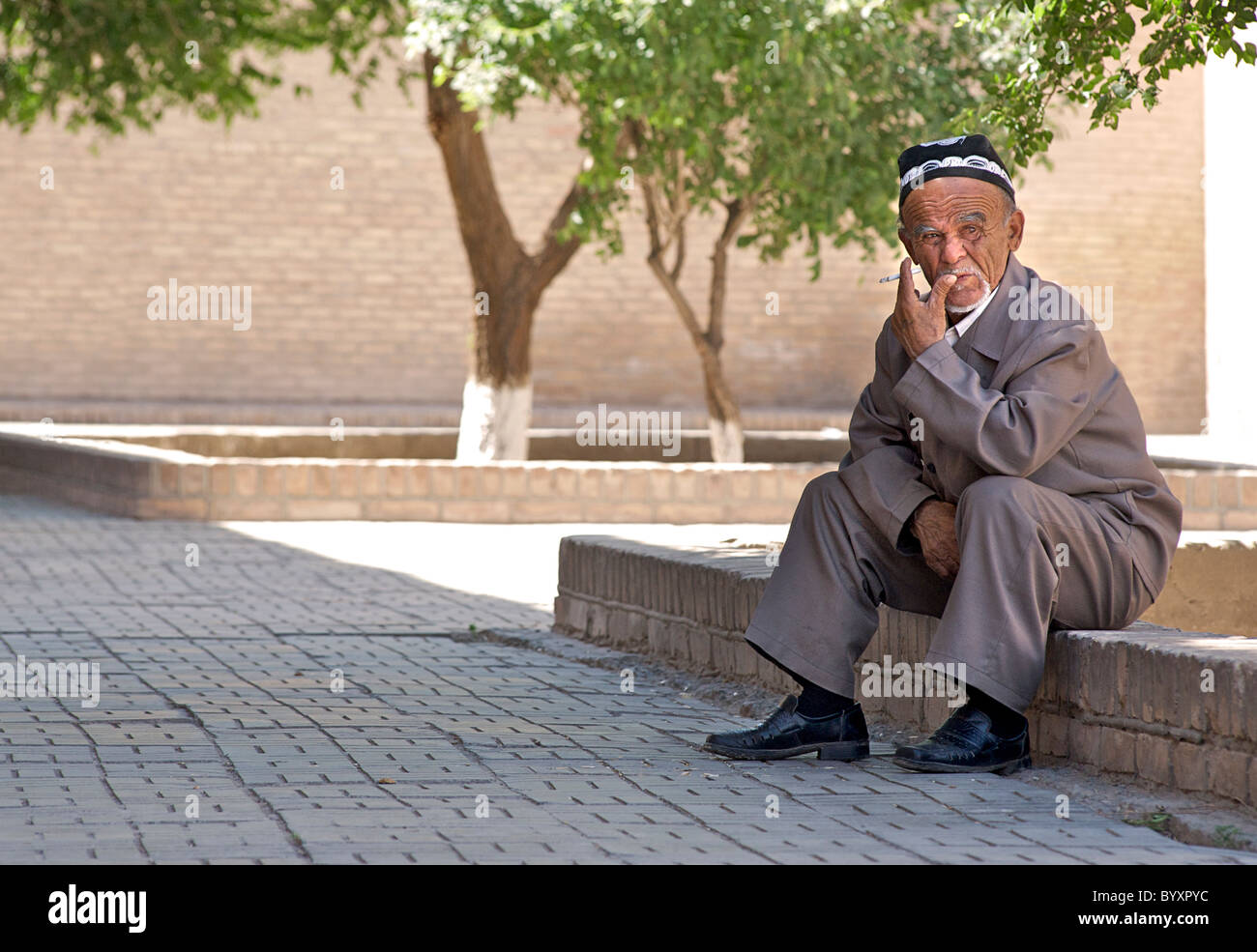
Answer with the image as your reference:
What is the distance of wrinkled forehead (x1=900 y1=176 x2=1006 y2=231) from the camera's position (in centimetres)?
410

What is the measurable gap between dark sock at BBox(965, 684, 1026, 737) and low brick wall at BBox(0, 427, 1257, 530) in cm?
759

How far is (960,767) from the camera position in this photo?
3.98 m

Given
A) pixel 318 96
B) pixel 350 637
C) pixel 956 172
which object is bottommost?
pixel 350 637

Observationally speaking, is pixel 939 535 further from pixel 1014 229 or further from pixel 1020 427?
pixel 1014 229

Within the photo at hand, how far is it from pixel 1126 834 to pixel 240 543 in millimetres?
7226

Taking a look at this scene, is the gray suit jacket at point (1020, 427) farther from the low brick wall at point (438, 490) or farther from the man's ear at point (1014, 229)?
the low brick wall at point (438, 490)

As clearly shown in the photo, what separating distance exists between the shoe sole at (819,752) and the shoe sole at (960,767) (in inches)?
7.5

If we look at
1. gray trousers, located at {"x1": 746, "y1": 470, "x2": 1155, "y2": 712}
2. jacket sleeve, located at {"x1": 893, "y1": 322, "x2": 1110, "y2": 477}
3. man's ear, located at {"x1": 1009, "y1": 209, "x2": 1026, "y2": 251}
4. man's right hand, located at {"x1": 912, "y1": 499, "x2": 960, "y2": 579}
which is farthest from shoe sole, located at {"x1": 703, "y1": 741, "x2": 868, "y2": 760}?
man's ear, located at {"x1": 1009, "y1": 209, "x2": 1026, "y2": 251}

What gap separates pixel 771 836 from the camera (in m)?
3.41

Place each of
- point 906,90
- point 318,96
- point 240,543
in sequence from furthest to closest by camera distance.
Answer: point 318,96, point 906,90, point 240,543

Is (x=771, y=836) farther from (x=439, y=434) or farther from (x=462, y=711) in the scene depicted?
(x=439, y=434)

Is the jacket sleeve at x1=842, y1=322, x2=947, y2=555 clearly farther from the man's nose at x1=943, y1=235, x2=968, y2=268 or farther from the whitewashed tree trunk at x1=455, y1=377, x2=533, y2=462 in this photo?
the whitewashed tree trunk at x1=455, y1=377, x2=533, y2=462

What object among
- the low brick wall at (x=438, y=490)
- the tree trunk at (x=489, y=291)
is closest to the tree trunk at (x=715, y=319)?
the tree trunk at (x=489, y=291)
